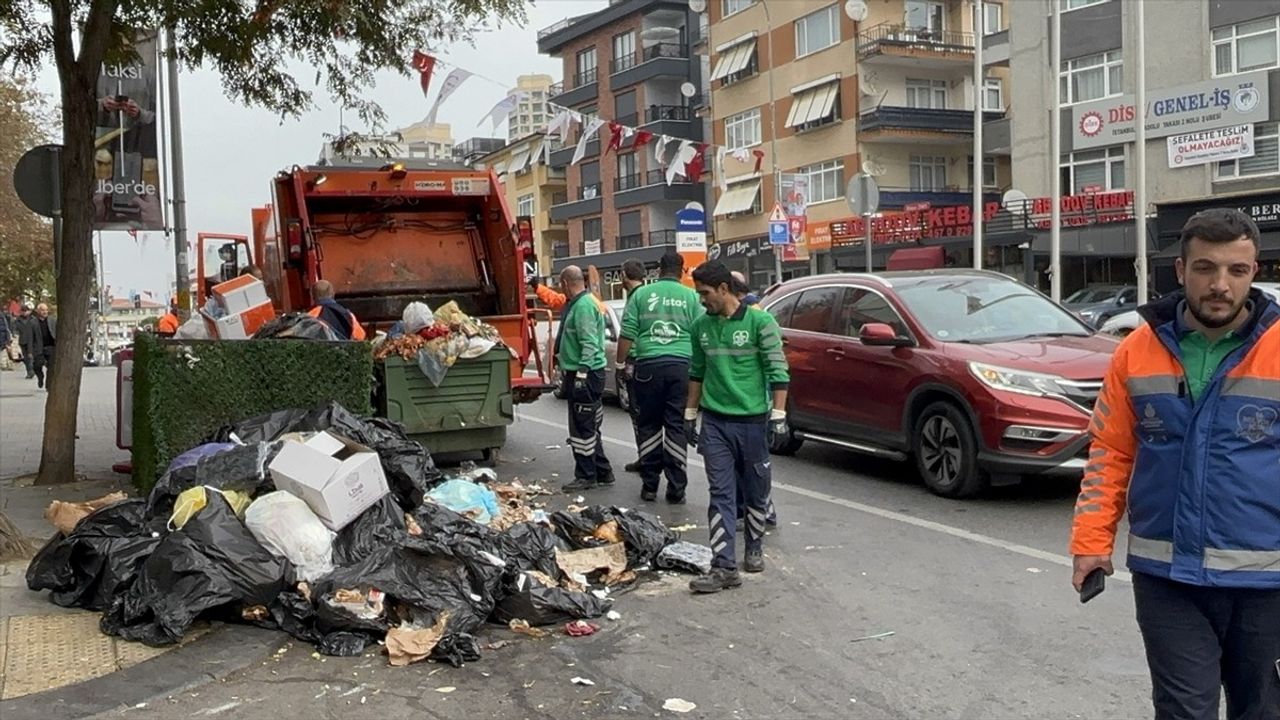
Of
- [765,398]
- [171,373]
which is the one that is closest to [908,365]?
[765,398]

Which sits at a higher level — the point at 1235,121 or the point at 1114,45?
the point at 1114,45

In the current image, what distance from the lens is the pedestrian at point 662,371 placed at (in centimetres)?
853

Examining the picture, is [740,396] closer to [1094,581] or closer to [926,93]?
[1094,581]

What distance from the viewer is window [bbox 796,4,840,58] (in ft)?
137

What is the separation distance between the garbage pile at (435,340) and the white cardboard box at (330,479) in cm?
337

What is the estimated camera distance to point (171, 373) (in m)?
7.48

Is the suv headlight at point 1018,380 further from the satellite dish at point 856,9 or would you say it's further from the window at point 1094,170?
the satellite dish at point 856,9

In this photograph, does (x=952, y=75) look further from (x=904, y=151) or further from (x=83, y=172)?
(x=83, y=172)

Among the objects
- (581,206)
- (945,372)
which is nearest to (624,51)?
(581,206)

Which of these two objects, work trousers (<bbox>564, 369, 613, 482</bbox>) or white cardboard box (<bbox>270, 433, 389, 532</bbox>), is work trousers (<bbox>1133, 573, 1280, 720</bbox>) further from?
work trousers (<bbox>564, 369, 613, 482</bbox>)

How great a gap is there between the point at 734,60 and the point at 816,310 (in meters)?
39.3

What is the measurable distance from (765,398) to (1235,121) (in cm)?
2660

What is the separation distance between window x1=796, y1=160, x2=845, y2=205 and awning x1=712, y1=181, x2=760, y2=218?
2207mm

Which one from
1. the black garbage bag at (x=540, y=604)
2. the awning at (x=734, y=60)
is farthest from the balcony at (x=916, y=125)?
the black garbage bag at (x=540, y=604)
